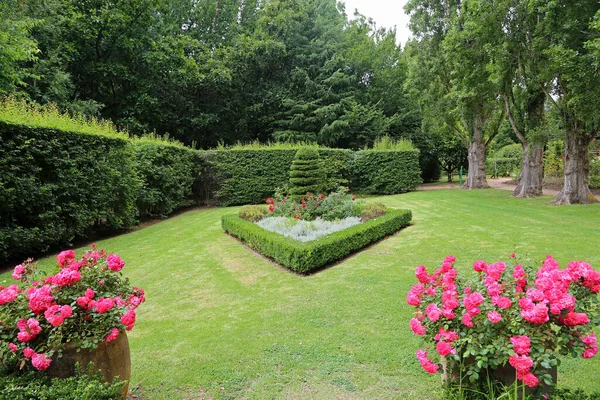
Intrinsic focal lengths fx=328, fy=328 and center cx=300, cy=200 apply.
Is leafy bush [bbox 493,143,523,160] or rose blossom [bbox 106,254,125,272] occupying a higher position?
leafy bush [bbox 493,143,523,160]

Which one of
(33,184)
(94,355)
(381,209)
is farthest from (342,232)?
(33,184)

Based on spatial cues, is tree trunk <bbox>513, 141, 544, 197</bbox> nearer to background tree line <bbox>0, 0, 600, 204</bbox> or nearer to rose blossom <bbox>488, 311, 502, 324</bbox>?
background tree line <bbox>0, 0, 600, 204</bbox>

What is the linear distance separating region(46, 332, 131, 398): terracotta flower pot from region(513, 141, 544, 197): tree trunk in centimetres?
1465

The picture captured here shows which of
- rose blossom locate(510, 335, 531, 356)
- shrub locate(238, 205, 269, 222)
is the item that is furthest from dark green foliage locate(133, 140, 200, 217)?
rose blossom locate(510, 335, 531, 356)

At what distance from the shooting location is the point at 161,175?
1138cm

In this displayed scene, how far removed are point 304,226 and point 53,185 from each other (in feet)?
17.4

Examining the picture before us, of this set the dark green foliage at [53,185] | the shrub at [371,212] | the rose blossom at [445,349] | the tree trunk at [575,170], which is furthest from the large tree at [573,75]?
the dark green foliage at [53,185]

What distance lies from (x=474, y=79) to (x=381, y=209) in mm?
7344

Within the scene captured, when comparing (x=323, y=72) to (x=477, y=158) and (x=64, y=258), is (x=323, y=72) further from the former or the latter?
(x=64, y=258)

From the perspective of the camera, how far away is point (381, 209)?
8805mm

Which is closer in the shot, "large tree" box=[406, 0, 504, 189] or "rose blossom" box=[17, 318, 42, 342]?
"rose blossom" box=[17, 318, 42, 342]

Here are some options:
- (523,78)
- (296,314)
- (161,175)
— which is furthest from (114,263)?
(523,78)

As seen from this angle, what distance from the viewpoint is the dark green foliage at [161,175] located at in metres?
10.5

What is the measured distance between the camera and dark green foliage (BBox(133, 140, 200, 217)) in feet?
34.5
